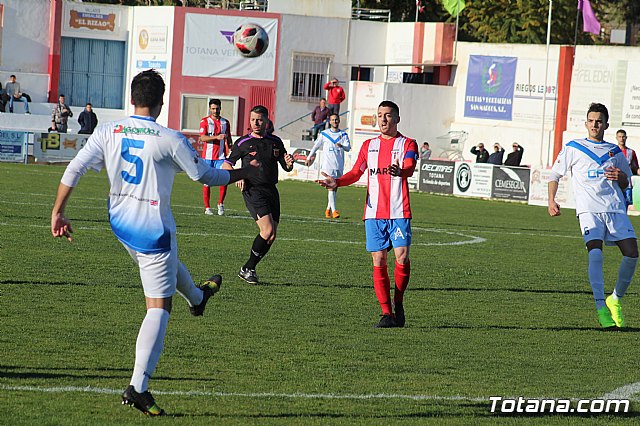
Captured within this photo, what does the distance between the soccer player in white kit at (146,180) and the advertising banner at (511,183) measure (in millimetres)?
27834

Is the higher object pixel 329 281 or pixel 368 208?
pixel 368 208

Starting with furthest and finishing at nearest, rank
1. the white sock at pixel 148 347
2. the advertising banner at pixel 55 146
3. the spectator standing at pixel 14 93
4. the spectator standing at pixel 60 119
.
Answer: the spectator standing at pixel 14 93, the spectator standing at pixel 60 119, the advertising banner at pixel 55 146, the white sock at pixel 148 347

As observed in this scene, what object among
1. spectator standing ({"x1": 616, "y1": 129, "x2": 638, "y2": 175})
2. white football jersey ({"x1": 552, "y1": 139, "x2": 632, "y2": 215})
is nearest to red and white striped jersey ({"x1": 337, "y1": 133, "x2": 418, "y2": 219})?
white football jersey ({"x1": 552, "y1": 139, "x2": 632, "y2": 215})

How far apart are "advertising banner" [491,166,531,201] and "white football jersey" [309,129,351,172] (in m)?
9.86

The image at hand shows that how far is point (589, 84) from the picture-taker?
42531 mm

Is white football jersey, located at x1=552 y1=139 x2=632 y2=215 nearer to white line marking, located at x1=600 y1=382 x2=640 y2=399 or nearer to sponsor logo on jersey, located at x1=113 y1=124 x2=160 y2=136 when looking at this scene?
white line marking, located at x1=600 y1=382 x2=640 y2=399

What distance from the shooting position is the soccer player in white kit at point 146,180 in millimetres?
6926

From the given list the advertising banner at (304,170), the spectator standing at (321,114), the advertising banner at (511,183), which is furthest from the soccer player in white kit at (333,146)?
the spectator standing at (321,114)

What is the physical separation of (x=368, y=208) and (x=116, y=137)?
13.6ft

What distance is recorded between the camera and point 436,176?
1436 inches

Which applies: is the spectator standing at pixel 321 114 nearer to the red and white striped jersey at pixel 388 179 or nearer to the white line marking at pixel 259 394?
the red and white striped jersey at pixel 388 179

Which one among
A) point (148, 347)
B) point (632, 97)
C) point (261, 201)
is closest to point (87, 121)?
point (632, 97)

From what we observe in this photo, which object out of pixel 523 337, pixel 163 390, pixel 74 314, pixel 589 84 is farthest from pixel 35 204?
pixel 589 84

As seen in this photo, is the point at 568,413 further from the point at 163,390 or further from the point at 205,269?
the point at 205,269
